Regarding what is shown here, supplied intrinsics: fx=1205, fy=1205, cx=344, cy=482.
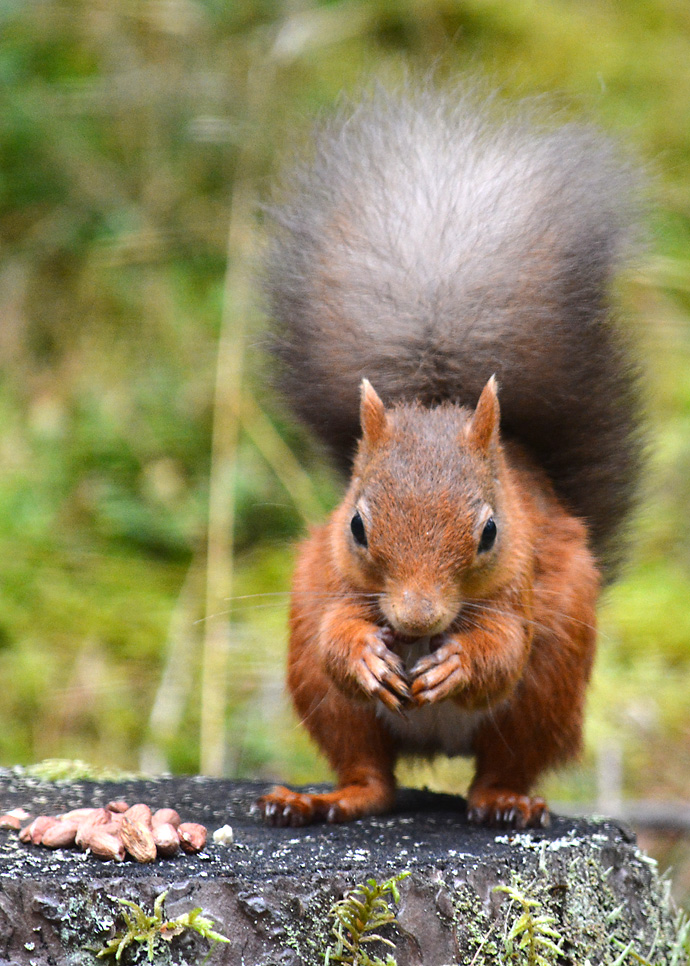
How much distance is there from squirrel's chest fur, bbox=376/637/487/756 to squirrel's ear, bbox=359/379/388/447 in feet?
0.93

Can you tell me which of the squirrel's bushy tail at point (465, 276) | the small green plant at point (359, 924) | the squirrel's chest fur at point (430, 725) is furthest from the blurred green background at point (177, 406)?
the small green plant at point (359, 924)

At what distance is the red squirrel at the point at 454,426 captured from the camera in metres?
1.57

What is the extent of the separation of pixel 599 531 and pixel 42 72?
2523mm

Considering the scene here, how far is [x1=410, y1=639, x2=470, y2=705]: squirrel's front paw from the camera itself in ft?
4.96

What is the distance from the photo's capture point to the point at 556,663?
5.57 feet

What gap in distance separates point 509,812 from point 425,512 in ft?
1.44

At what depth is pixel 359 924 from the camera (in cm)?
128

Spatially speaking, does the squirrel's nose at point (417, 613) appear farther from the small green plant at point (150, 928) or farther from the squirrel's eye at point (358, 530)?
the small green plant at point (150, 928)

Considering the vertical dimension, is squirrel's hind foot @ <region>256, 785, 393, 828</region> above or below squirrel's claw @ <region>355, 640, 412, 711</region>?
below

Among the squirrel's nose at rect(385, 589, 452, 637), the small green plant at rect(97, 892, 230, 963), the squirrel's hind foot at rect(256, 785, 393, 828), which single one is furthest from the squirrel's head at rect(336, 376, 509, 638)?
the small green plant at rect(97, 892, 230, 963)

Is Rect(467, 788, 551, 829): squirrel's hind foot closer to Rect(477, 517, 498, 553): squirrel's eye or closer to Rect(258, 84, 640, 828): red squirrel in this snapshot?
Rect(258, 84, 640, 828): red squirrel

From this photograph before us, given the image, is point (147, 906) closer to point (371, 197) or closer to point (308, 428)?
point (308, 428)

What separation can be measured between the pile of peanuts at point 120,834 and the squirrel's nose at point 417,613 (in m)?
0.34

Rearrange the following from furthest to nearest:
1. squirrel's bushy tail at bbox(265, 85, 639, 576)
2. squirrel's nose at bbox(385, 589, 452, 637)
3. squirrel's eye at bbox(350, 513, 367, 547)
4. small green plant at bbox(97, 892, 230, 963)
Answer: squirrel's bushy tail at bbox(265, 85, 639, 576) < squirrel's eye at bbox(350, 513, 367, 547) < squirrel's nose at bbox(385, 589, 452, 637) < small green plant at bbox(97, 892, 230, 963)
